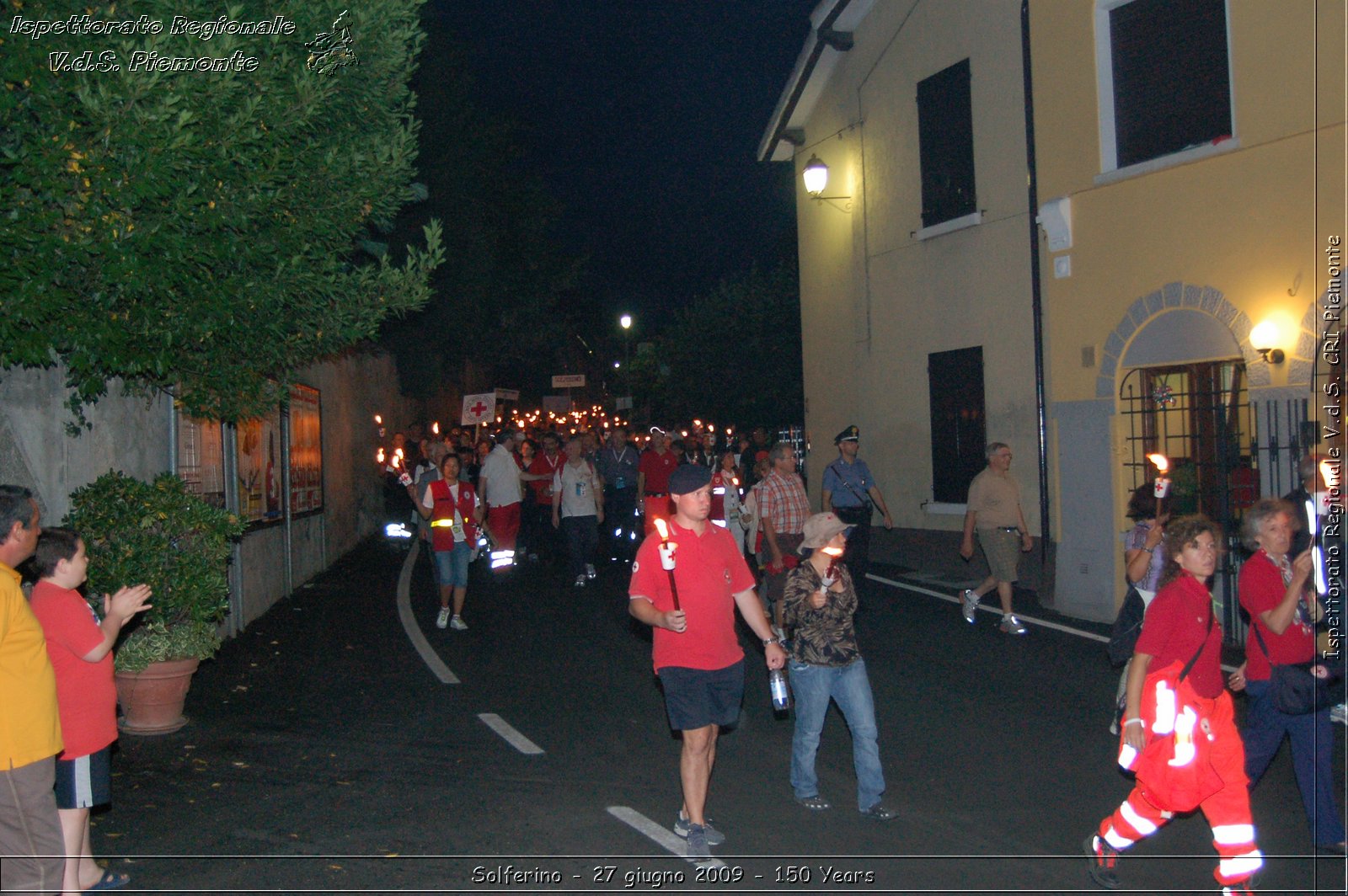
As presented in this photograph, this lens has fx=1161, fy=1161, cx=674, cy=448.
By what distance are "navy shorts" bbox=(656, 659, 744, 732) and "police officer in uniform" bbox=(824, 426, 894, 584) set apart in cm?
643

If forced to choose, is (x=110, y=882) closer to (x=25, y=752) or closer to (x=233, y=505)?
(x=25, y=752)

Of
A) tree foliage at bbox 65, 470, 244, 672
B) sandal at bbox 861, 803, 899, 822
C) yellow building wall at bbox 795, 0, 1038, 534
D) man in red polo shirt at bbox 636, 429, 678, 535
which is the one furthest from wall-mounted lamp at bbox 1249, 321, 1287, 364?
tree foliage at bbox 65, 470, 244, 672

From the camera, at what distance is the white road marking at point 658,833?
17.9ft

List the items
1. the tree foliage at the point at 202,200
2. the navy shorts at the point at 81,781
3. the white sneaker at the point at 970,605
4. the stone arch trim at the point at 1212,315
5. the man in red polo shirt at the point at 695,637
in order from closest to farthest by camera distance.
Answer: the navy shorts at the point at 81,781
the man in red polo shirt at the point at 695,637
the tree foliage at the point at 202,200
the stone arch trim at the point at 1212,315
the white sneaker at the point at 970,605

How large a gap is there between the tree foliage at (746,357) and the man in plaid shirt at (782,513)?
672 inches

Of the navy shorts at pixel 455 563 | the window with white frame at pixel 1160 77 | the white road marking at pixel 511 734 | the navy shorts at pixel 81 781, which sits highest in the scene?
the window with white frame at pixel 1160 77

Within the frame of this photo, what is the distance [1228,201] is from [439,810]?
362 inches

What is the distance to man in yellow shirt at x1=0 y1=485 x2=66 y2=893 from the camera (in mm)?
4156

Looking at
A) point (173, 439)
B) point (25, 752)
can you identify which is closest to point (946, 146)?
point (173, 439)

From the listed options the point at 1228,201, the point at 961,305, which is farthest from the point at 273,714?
the point at 961,305

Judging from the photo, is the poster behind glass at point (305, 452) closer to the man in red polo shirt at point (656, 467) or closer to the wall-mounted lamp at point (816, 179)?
the man in red polo shirt at point (656, 467)

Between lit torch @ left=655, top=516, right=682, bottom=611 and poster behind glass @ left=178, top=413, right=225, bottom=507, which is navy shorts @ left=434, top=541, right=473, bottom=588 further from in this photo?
lit torch @ left=655, top=516, right=682, bottom=611

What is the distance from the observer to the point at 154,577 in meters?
8.02

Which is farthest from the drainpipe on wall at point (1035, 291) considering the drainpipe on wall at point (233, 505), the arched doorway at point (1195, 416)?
the drainpipe on wall at point (233, 505)
